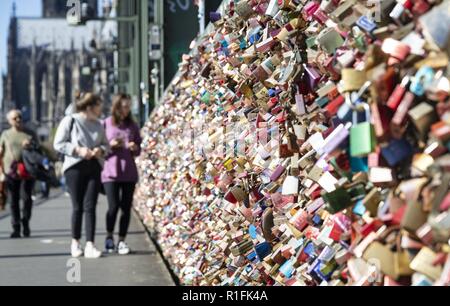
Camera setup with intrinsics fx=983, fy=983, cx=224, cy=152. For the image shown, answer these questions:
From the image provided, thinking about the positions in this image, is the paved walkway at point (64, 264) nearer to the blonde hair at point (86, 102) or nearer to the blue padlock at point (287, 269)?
the blonde hair at point (86, 102)

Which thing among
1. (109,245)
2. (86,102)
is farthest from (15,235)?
(86,102)

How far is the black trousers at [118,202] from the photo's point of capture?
995cm

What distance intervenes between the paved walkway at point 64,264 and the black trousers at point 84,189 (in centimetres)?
36

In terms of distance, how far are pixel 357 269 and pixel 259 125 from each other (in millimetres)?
1463

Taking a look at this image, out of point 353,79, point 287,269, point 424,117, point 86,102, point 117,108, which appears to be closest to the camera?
point 424,117

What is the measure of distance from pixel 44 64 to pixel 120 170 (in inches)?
4058

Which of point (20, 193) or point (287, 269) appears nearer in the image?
point (287, 269)

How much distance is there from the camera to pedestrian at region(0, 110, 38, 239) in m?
12.5

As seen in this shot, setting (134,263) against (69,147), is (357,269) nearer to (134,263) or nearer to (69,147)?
(134,263)

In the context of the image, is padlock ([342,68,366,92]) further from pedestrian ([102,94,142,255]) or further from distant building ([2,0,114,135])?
distant building ([2,0,114,135])

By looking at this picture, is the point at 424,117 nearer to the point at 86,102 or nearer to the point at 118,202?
the point at 86,102

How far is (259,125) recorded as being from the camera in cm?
356

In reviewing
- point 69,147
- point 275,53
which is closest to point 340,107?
point 275,53

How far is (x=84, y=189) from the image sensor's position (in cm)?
954
